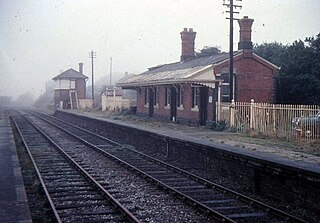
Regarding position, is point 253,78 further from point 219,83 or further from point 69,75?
point 69,75

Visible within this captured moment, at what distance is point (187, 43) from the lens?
118ft

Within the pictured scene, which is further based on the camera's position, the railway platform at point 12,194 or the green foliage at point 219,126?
the green foliage at point 219,126

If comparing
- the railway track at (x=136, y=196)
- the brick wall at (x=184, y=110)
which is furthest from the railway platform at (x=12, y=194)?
the brick wall at (x=184, y=110)

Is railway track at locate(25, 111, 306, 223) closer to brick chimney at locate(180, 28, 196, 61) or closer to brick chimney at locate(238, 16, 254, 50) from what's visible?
brick chimney at locate(238, 16, 254, 50)

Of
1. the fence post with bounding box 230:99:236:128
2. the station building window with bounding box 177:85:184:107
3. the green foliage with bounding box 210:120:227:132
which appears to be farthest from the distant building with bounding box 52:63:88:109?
the fence post with bounding box 230:99:236:128

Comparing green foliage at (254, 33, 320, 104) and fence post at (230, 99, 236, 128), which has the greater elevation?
green foliage at (254, 33, 320, 104)

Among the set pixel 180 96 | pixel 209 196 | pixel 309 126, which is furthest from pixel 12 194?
pixel 180 96

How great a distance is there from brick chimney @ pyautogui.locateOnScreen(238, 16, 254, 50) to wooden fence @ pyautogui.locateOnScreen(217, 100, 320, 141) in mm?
5070

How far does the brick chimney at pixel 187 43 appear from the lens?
114 ft

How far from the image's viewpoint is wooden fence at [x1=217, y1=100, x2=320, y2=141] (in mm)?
17062

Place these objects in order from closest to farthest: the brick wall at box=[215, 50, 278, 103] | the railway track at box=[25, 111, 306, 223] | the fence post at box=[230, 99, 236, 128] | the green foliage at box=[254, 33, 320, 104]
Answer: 1. the railway track at box=[25, 111, 306, 223]
2. the fence post at box=[230, 99, 236, 128]
3. the brick wall at box=[215, 50, 278, 103]
4. the green foliage at box=[254, 33, 320, 104]

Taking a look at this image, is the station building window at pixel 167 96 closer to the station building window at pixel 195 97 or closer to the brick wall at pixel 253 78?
the station building window at pixel 195 97

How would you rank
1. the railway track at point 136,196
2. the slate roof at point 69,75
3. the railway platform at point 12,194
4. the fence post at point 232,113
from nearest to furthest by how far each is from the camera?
the railway platform at point 12,194, the railway track at point 136,196, the fence post at point 232,113, the slate roof at point 69,75

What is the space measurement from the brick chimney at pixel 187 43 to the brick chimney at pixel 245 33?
7.63 m
